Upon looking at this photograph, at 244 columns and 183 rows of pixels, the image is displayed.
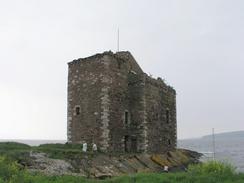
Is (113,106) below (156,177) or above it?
above

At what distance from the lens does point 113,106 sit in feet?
116

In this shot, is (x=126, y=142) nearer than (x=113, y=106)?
No

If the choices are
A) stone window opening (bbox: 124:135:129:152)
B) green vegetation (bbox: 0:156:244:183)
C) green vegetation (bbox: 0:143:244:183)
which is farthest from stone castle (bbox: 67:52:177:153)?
green vegetation (bbox: 0:156:244:183)

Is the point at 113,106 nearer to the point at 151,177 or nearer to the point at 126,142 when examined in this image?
the point at 126,142

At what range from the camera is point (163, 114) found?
4012 centimetres

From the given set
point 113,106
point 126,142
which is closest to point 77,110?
point 113,106

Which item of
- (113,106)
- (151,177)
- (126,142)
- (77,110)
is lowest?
(151,177)

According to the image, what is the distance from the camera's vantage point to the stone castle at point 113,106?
34.6m

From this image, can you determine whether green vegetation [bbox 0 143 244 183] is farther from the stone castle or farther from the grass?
the stone castle

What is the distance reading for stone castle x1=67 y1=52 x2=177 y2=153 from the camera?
113 ft

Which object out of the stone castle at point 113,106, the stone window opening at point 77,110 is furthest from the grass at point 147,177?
the stone window opening at point 77,110

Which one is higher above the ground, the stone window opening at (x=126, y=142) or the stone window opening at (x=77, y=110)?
the stone window opening at (x=77, y=110)

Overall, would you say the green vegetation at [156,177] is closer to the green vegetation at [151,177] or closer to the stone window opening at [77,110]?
the green vegetation at [151,177]

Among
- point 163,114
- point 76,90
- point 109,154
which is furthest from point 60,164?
point 163,114
